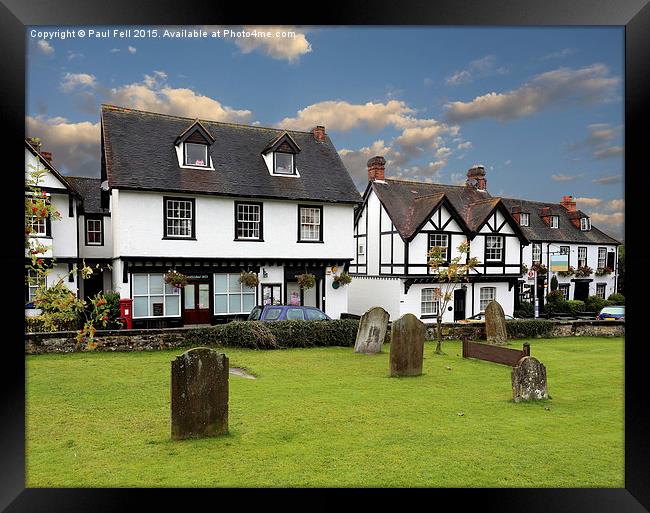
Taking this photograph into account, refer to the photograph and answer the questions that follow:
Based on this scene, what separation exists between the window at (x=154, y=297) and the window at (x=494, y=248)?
13.2 meters

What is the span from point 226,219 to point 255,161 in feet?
8.41

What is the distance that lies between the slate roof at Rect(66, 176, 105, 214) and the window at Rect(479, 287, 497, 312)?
54.0 ft

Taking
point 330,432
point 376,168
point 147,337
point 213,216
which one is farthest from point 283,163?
point 330,432

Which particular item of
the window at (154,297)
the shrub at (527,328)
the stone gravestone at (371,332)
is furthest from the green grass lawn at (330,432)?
the window at (154,297)

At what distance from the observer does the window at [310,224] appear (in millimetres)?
16969

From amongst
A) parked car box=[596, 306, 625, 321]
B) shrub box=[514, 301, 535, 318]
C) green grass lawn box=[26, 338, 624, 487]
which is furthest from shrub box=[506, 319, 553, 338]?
green grass lawn box=[26, 338, 624, 487]

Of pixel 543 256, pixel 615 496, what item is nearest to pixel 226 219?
pixel 615 496

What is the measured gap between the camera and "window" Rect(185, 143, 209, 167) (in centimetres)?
1538

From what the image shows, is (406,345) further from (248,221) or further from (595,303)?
(595,303)

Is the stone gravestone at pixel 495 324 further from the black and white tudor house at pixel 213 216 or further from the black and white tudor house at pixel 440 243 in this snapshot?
the black and white tudor house at pixel 213 216

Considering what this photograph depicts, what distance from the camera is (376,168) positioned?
20.0 meters
